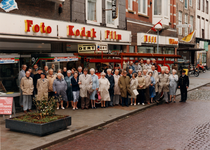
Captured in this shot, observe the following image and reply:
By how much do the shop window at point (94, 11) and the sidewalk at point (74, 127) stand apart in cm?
762

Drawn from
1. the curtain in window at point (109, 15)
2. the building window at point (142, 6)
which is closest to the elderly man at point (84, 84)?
the curtain in window at point (109, 15)

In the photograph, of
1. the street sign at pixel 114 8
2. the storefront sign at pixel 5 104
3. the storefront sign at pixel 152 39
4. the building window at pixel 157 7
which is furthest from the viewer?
the building window at pixel 157 7

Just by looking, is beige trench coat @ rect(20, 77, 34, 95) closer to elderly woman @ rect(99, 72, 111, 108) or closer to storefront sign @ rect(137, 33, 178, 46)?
elderly woman @ rect(99, 72, 111, 108)

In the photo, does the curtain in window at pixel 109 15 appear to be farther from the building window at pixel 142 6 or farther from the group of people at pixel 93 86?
the group of people at pixel 93 86

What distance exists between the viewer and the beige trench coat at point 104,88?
12328 millimetres

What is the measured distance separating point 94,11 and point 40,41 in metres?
5.78

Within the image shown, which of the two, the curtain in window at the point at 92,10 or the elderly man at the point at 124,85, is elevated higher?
the curtain in window at the point at 92,10

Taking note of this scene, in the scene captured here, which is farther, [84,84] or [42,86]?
[84,84]

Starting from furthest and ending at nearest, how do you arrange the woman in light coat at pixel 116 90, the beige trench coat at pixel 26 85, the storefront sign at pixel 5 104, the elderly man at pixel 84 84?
the woman in light coat at pixel 116 90 < the elderly man at pixel 84 84 < the beige trench coat at pixel 26 85 < the storefront sign at pixel 5 104

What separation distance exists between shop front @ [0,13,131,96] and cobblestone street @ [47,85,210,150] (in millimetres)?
5101

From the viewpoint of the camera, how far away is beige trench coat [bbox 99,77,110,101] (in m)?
12.3

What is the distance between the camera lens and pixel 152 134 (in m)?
8.31

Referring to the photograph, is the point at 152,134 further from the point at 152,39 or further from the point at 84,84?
the point at 152,39

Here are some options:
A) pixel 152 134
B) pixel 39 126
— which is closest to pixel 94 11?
pixel 152 134
